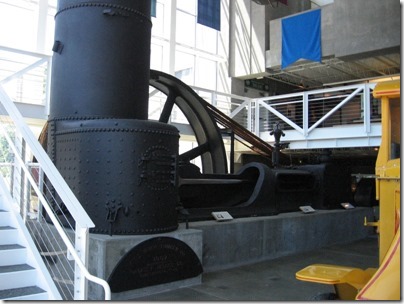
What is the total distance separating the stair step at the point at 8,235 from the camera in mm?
4340

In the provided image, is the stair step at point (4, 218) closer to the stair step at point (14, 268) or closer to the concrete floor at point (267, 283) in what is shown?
the stair step at point (14, 268)

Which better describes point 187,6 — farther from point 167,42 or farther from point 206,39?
point 167,42

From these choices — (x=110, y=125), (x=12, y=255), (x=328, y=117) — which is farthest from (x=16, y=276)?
(x=328, y=117)

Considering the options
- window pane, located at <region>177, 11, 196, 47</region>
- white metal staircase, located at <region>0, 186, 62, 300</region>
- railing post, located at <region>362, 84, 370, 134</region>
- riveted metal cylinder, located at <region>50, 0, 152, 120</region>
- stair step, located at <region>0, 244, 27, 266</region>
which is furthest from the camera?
window pane, located at <region>177, 11, 196, 47</region>

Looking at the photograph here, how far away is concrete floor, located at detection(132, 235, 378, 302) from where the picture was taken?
527 cm

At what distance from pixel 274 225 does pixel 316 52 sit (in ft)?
34.6

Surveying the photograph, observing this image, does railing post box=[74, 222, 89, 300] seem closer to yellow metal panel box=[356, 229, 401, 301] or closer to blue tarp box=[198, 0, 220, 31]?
yellow metal panel box=[356, 229, 401, 301]

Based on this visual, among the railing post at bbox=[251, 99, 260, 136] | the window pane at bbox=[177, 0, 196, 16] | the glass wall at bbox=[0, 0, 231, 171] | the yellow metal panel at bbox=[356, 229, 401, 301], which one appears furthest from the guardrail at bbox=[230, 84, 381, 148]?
the yellow metal panel at bbox=[356, 229, 401, 301]

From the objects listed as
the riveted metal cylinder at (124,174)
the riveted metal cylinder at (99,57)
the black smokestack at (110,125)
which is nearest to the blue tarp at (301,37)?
the black smokestack at (110,125)

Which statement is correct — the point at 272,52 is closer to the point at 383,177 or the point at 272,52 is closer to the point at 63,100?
the point at 63,100

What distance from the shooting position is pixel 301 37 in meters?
17.2

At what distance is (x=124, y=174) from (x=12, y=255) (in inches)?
63.1

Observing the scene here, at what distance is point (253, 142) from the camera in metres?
11.7

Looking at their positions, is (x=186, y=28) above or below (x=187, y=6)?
below
